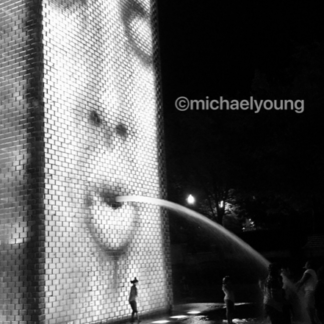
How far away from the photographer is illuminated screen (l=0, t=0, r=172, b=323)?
37.3 ft

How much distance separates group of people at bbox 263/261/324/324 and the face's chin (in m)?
4.93

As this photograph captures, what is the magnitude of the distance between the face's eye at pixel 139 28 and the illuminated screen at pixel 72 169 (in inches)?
7.9

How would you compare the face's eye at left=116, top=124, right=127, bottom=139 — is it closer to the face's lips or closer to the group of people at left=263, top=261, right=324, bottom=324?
the face's lips

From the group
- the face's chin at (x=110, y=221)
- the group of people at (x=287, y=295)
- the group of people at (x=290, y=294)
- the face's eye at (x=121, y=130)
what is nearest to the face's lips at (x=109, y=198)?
the face's chin at (x=110, y=221)

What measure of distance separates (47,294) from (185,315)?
6.50 meters

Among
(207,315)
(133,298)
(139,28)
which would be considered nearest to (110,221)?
(133,298)

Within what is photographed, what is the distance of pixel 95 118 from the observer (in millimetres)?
13789

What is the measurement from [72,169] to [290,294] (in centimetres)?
625

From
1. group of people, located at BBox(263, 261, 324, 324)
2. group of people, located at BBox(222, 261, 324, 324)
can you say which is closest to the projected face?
group of people, located at BBox(222, 261, 324, 324)

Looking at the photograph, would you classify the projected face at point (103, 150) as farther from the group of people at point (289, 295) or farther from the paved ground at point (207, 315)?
the group of people at point (289, 295)

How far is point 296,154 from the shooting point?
28047 millimetres

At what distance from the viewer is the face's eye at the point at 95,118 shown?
13633 mm

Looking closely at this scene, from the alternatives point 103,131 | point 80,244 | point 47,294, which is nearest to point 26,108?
point 103,131

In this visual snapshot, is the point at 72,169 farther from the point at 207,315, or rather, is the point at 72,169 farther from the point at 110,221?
the point at 207,315
